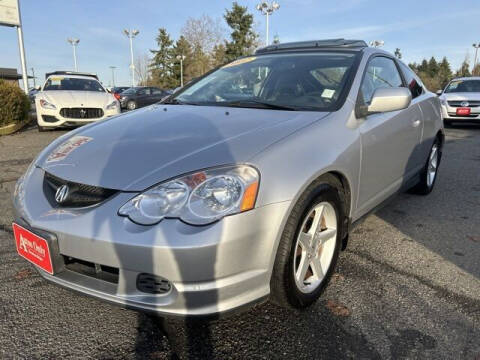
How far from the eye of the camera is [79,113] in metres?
8.44

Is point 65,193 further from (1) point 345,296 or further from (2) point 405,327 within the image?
(2) point 405,327

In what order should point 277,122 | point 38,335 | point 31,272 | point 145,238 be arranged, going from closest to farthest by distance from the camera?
point 145,238 → point 38,335 → point 277,122 → point 31,272

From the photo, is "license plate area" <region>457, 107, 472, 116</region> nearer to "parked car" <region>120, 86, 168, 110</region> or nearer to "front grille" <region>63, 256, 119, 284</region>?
"front grille" <region>63, 256, 119, 284</region>

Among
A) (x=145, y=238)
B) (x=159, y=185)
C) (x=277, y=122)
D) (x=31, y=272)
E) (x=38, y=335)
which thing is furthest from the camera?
(x=31, y=272)

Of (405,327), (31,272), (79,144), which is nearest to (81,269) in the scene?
(79,144)

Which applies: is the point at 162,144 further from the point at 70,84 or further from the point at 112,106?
the point at 70,84

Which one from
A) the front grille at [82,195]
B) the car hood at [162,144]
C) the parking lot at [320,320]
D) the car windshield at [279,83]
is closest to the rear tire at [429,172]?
the parking lot at [320,320]

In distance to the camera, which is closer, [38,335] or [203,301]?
[203,301]

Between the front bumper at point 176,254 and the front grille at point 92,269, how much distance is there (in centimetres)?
3

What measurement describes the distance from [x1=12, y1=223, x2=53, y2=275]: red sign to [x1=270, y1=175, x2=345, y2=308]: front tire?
1054 millimetres

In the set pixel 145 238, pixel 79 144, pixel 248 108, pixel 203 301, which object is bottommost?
pixel 203 301

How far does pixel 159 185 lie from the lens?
167 centimetres

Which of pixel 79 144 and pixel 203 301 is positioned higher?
pixel 79 144

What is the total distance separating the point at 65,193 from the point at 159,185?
51 cm
